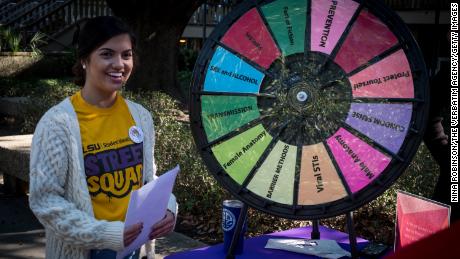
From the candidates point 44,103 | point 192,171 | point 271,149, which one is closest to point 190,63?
point 44,103

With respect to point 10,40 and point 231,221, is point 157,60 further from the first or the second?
point 231,221

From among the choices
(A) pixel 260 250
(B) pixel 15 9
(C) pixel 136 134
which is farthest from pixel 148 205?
(B) pixel 15 9

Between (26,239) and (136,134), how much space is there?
3.21 meters

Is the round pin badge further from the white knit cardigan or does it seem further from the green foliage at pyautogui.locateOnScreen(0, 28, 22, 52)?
the green foliage at pyautogui.locateOnScreen(0, 28, 22, 52)

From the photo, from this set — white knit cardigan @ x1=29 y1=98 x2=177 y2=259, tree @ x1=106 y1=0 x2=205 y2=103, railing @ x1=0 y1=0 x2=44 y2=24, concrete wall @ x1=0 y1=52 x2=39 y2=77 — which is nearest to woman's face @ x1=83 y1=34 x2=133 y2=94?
white knit cardigan @ x1=29 y1=98 x2=177 y2=259

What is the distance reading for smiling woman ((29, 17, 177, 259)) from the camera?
2160 millimetres

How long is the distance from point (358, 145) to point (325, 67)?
16.4 inches

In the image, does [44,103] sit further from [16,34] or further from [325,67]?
[16,34]

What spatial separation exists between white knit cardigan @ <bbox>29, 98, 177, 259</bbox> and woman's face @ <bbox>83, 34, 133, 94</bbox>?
0.15 metres

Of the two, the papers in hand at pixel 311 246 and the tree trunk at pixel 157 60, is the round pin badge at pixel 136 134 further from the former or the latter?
the tree trunk at pixel 157 60

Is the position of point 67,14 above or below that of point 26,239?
above

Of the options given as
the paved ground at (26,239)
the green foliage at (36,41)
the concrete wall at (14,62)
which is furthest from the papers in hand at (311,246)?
the green foliage at (36,41)

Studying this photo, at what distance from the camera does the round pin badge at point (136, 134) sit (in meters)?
2.43

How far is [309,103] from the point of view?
2.87 meters
